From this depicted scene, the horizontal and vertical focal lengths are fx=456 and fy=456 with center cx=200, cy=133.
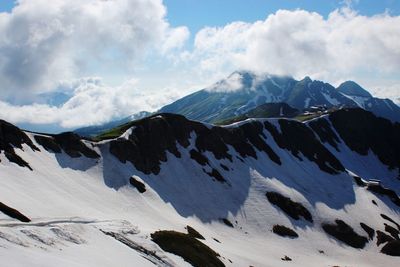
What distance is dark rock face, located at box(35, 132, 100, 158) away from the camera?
86.2 meters

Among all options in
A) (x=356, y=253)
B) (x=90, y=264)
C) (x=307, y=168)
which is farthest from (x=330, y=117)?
(x=90, y=264)

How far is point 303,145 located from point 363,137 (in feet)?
161

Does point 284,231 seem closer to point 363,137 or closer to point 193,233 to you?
point 193,233

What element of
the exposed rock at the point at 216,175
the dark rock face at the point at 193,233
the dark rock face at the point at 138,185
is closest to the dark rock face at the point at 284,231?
the exposed rock at the point at 216,175

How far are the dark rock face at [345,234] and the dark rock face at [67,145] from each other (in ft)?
187

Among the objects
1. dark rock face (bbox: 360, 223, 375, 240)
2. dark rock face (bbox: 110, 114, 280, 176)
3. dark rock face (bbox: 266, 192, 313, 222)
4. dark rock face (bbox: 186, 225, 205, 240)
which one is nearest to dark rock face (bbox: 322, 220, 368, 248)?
dark rock face (bbox: 360, 223, 375, 240)

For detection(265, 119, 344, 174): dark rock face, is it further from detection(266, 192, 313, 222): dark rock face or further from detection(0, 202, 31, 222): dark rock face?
detection(0, 202, 31, 222): dark rock face

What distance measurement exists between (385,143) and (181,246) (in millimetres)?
156822

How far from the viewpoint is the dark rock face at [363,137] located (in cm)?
18462

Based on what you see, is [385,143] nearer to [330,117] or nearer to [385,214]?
[330,117]

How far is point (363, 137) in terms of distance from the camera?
621 ft

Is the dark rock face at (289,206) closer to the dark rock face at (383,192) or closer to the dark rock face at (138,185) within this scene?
the dark rock face at (138,185)

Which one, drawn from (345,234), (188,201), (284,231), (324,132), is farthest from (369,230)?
(324,132)

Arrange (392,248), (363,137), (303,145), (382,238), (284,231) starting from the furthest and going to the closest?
1. (363,137)
2. (303,145)
3. (382,238)
4. (392,248)
5. (284,231)
